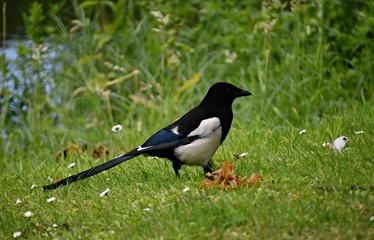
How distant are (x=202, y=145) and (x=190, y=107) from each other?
2.49 meters

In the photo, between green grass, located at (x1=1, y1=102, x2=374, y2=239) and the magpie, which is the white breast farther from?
green grass, located at (x1=1, y1=102, x2=374, y2=239)

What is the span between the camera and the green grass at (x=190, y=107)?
3613 mm

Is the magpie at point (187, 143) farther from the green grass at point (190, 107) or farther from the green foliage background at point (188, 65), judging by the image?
the green foliage background at point (188, 65)

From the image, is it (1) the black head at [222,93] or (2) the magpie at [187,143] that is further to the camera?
(1) the black head at [222,93]

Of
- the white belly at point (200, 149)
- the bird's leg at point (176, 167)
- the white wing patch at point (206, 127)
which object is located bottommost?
the bird's leg at point (176, 167)

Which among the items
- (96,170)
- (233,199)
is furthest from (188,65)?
(233,199)

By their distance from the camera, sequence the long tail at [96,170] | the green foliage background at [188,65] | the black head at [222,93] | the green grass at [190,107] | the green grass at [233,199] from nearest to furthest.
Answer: the green grass at [233,199]
the green grass at [190,107]
the long tail at [96,170]
the black head at [222,93]
the green foliage background at [188,65]

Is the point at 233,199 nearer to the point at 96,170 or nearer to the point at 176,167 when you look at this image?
the point at 176,167

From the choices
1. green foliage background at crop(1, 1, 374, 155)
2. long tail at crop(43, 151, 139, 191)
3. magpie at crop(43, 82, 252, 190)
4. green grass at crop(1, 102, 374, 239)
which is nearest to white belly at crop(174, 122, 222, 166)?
magpie at crop(43, 82, 252, 190)

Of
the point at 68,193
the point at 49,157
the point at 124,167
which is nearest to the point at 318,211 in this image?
the point at 68,193

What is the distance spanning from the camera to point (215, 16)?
818cm

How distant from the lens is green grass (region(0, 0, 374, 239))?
3613 mm

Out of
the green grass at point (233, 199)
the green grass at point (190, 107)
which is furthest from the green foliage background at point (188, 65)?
the green grass at point (233, 199)

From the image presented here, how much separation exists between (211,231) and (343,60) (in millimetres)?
4083
